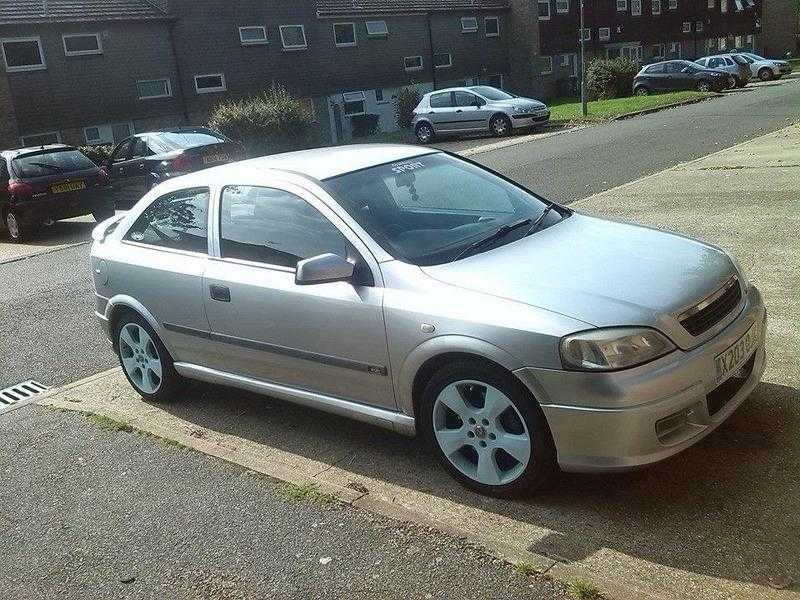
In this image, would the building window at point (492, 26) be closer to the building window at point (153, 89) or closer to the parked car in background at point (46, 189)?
the building window at point (153, 89)

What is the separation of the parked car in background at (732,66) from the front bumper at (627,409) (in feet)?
115

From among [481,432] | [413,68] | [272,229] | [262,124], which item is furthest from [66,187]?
[413,68]

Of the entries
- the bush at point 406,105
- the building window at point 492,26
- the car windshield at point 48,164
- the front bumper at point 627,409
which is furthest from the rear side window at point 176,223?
the building window at point 492,26

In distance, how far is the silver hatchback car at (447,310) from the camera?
3.44 m

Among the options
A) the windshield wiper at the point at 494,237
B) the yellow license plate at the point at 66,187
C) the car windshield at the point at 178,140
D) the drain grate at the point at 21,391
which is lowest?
the drain grate at the point at 21,391

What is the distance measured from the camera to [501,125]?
24984 millimetres

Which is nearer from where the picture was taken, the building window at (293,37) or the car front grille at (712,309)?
the car front grille at (712,309)

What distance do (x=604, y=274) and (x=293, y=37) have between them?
33.0 metres

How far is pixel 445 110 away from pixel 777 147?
1304 cm

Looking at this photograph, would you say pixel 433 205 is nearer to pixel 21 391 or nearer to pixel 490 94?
pixel 21 391

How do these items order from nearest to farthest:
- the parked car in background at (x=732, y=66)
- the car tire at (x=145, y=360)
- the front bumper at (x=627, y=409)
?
the front bumper at (x=627, y=409) < the car tire at (x=145, y=360) < the parked car in background at (x=732, y=66)

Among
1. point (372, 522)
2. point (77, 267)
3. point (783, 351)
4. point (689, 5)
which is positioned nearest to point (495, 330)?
point (372, 522)

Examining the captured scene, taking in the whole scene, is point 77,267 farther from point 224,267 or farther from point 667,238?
point 667,238

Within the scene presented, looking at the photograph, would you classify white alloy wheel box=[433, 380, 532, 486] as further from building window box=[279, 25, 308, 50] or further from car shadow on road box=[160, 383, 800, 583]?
building window box=[279, 25, 308, 50]
